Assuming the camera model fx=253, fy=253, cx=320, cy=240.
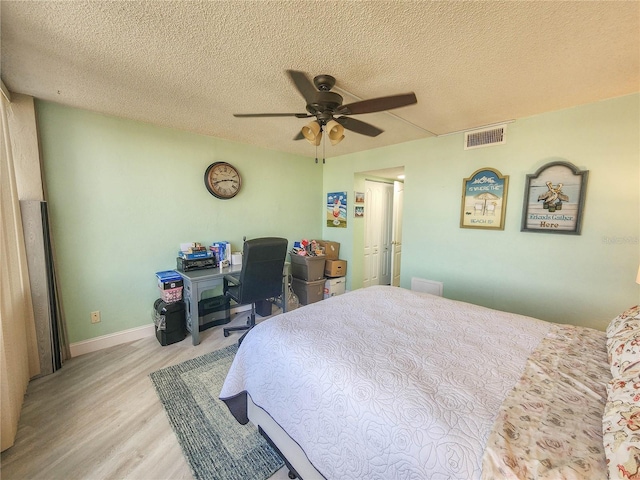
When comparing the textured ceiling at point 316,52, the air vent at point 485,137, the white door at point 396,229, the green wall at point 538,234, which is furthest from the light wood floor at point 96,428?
the white door at point 396,229

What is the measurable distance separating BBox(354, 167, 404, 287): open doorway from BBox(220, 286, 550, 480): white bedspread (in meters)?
2.62

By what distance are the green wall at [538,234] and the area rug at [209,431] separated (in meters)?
2.54

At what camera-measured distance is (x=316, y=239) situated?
14.7 ft

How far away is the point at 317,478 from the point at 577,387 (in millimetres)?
1193

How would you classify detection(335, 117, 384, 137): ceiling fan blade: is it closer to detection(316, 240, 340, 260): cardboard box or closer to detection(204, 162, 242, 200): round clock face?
detection(204, 162, 242, 200): round clock face

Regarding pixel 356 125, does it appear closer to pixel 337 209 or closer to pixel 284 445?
pixel 284 445

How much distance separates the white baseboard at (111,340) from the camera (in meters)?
2.46

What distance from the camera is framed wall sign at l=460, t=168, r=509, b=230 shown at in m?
2.64

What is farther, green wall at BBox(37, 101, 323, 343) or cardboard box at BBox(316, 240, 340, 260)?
cardboard box at BBox(316, 240, 340, 260)


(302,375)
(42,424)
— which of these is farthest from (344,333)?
(42,424)

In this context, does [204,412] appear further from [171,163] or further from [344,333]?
[171,163]

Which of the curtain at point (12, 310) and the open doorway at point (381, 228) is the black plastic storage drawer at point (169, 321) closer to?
the curtain at point (12, 310)

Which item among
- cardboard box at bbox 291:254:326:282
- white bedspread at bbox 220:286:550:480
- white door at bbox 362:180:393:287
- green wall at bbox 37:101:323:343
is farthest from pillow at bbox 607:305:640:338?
green wall at bbox 37:101:323:343

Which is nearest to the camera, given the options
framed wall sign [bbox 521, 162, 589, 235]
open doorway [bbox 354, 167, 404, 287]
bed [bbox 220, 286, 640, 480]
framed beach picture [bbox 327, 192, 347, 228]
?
bed [bbox 220, 286, 640, 480]
